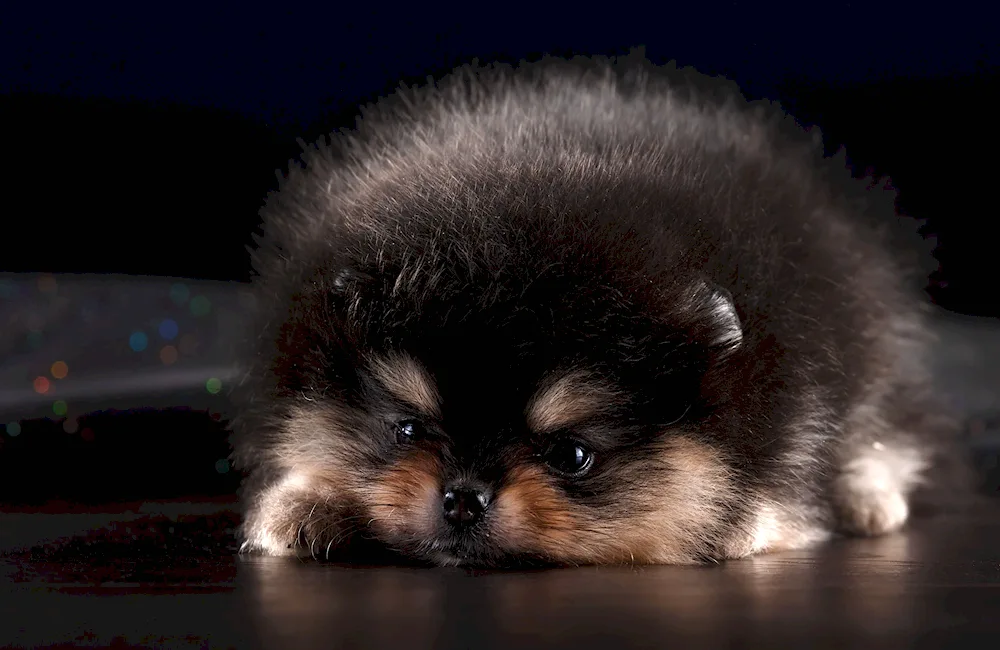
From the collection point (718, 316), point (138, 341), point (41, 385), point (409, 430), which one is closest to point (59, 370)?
point (41, 385)

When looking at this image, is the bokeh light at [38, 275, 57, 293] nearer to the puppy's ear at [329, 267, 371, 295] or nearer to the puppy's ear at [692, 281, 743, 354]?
the puppy's ear at [329, 267, 371, 295]

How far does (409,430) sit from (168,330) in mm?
1811

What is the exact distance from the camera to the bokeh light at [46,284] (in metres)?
3.76

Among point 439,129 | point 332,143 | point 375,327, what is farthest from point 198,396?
point 375,327

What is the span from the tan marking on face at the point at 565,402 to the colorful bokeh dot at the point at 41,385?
1.96 metres

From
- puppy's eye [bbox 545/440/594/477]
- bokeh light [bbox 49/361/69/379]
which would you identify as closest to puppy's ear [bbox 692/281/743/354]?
puppy's eye [bbox 545/440/594/477]

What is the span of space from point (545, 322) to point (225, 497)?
1.46 meters

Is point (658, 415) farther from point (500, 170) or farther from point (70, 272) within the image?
point (70, 272)

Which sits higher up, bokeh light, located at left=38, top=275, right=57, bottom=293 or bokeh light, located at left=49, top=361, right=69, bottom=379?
bokeh light, located at left=38, top=275, right=57, bottom=293

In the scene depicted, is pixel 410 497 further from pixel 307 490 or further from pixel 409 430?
pixel 307 490

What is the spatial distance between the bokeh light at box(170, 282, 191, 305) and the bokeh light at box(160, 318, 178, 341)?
0.25ft

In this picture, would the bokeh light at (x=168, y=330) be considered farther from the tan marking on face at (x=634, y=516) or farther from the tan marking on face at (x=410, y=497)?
the tan marking on face at (x=634, y=516)

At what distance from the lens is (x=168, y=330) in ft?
12.4

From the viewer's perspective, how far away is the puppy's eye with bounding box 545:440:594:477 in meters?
2.13
